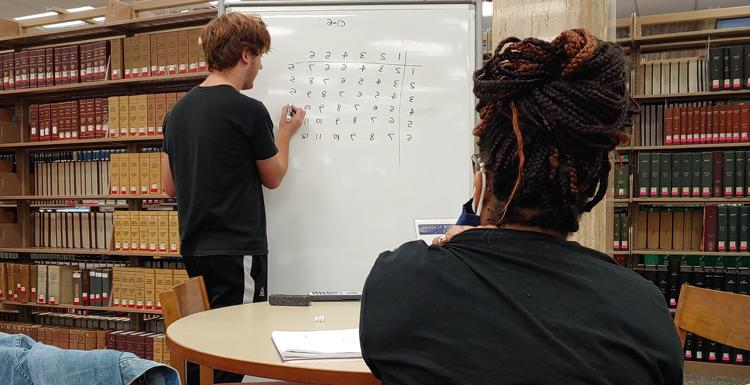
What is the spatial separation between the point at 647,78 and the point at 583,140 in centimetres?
396

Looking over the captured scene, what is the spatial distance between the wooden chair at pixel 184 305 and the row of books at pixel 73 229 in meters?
2.66

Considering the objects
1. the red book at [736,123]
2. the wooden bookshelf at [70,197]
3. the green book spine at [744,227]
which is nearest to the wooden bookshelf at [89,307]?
the wooden bookshelf at [70,197]

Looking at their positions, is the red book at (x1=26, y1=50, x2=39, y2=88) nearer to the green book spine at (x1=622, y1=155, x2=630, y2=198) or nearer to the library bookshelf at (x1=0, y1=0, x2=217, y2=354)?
the library bookshelf at (x1=0, y1=0, x2=217, y2=354)

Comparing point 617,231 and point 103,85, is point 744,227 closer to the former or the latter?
point 617,231

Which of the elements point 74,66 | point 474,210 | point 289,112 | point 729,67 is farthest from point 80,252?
point 729,67

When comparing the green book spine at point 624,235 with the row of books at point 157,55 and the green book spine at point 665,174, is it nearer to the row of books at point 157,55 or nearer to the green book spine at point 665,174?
the green book spine at point 665,174

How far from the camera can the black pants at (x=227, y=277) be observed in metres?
1.81

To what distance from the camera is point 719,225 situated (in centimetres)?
394

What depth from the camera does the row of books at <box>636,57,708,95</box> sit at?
4078 mm

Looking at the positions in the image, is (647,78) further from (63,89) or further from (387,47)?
(63,89)

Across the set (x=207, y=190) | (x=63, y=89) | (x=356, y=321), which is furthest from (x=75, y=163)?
(x=356, y=321)

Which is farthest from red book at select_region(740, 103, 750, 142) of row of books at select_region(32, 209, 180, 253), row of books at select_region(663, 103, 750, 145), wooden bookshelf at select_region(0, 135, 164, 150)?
wooden bookshelf at select_region(0, 135, 164, 150)

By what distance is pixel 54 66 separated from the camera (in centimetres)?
419

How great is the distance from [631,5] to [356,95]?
528 centimetres
